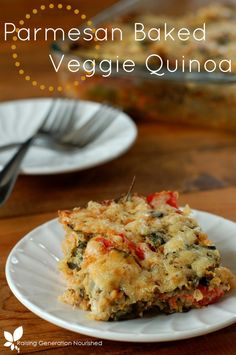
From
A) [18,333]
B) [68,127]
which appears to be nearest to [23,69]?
[68,127]

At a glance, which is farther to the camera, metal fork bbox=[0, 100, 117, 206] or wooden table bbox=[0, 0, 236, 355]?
metal fork bbox=[0, 100, 117, 206]

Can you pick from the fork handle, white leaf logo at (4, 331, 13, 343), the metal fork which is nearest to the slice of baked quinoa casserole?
white leaf logo at (4, 331, 13, 343)

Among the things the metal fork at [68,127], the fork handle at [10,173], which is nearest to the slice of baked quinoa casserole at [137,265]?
the fork handle at [10,173]

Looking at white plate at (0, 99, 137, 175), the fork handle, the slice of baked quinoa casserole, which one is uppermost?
the slice of baked quinoa casserole

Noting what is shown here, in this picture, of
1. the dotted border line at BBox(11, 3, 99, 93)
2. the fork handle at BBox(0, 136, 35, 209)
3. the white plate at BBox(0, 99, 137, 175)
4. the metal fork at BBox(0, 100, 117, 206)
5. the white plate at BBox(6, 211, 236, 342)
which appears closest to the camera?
the white plate at BBox(6, 211, 236, 342)

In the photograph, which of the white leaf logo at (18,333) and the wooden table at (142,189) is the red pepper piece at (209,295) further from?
the white leaf logo at (18,333)

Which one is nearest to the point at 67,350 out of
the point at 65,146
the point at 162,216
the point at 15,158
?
the point at 162,216

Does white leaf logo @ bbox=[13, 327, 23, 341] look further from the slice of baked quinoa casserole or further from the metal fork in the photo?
the metal fork

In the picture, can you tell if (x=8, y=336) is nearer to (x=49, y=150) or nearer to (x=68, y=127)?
(x=49, y=150)
